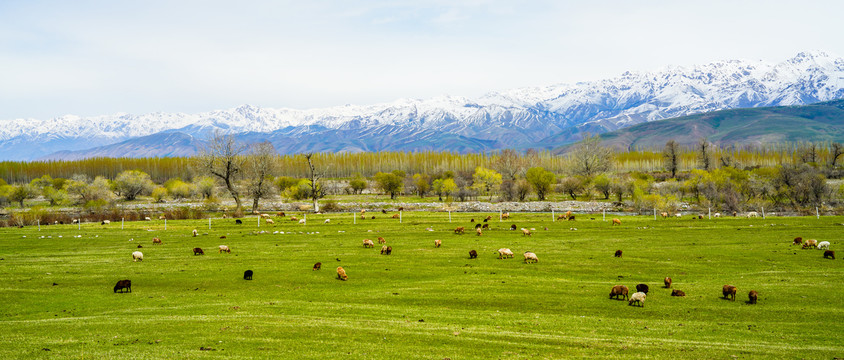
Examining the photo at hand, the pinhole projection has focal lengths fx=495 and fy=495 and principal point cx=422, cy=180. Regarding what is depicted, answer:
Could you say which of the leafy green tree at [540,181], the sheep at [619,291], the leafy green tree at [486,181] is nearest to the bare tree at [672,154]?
the leafy green tree at [540,181]

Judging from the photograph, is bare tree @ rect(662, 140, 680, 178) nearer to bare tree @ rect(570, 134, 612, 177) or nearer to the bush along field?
bare tree @ rect(570, 134, 612, 177)

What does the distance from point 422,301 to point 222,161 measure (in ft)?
230

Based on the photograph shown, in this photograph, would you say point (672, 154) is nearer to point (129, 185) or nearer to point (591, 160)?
point (591, 160)

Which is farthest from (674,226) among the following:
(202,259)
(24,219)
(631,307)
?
(24,219)

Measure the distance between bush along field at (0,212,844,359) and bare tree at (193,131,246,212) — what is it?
40.3m

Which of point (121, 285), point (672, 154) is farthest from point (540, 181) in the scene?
point (121, 285)

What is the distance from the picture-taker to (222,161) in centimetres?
8144

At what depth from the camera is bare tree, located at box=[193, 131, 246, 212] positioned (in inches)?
3122

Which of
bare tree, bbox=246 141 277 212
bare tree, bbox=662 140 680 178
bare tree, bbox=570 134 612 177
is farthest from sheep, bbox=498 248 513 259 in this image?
bare tree, bbox=662 140 680 178

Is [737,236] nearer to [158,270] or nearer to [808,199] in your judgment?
[158,270]

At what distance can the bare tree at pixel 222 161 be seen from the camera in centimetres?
7930

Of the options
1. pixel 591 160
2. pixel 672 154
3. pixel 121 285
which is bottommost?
pixel 121 285

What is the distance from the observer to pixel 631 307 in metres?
18.7

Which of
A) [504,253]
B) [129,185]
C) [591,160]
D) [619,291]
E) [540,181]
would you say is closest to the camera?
[619,291]
